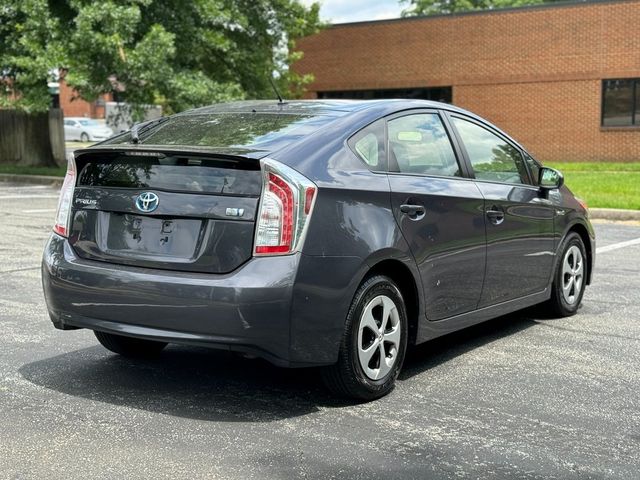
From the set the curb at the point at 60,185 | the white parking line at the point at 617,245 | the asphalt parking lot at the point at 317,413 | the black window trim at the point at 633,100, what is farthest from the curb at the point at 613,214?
the black window trim at the point at 633,100

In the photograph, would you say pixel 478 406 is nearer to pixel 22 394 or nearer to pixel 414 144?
pixel 414 144

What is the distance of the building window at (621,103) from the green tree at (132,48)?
435 inches

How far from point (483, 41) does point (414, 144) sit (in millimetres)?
25343

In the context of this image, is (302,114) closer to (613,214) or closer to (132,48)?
(613,214)

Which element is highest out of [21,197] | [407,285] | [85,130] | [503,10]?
[503,10]

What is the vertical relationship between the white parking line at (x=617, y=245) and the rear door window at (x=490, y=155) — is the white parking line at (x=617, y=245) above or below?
below

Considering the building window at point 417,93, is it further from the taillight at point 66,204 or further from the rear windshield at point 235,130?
the taillight at point 66,204

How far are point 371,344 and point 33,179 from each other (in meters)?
18.4

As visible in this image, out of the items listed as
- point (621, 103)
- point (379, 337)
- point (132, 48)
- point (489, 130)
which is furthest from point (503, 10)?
point (379, 337)

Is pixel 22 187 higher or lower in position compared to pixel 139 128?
lower

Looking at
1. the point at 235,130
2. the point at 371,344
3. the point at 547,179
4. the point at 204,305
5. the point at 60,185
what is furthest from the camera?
the point at 60,185

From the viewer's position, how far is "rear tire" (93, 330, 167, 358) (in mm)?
5152

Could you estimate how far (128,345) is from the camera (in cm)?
522

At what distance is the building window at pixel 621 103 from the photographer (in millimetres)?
27078
